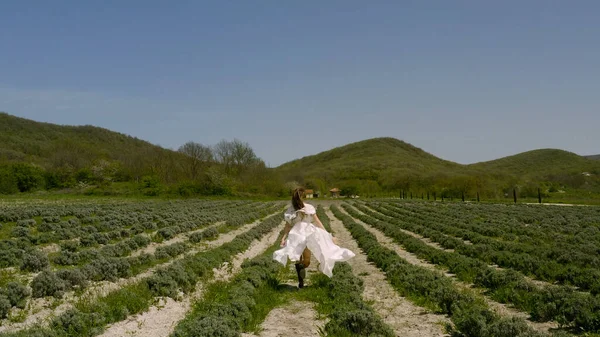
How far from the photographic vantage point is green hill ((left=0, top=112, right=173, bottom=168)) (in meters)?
92.9

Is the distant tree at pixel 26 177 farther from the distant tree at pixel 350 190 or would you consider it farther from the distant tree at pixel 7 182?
the distant tree at pixel 350 190

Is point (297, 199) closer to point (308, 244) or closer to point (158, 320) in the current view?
point (308, 244)

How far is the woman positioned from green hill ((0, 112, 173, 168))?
85.8m

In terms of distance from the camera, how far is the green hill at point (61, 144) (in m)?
92.9

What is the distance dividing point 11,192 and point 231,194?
1368 inches

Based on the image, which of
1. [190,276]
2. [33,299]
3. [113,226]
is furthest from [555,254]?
[113,226]

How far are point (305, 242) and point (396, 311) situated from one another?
2494 millimetres

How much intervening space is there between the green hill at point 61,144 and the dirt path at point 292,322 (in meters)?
87.1

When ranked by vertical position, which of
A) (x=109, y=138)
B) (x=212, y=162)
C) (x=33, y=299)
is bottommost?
(x=33, y=299)

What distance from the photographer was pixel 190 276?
11.0 meters

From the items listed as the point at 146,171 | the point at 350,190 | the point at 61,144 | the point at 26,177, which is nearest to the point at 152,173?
the point at 146,171

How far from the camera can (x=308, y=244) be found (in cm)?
1025

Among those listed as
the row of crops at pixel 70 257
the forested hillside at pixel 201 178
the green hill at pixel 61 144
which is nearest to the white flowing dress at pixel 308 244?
the row of crops at pixel 70 257

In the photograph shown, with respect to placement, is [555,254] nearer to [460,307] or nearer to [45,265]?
[460,307]
